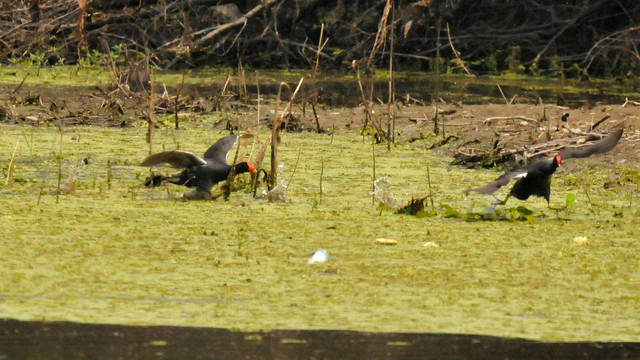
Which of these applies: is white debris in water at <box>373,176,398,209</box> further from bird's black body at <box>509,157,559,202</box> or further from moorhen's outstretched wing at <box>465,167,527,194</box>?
bird's black body at <box>509,157,559,202</box>

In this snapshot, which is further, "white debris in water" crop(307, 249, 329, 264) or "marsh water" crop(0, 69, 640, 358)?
"white debris in water" crop(307, 249, 329, 264)

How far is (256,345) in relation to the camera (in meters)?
3.57

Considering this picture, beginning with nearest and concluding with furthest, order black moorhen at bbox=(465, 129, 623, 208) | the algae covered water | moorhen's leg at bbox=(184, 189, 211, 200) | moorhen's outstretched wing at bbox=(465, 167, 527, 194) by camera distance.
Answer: the algae covered water, moorhen's outstretched wing at bbox=(465, 167, 527, 194), black moorhen at bbox=(465, 129, 623, 208), moorhen's leg at bbox=(184, 189, 211, 200)

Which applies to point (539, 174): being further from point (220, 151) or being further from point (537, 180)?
point (220, 151)

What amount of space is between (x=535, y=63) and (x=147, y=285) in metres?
11.7

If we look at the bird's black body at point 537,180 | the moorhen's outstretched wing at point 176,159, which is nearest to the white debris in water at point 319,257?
the moorhen's outstretched wing at point 176,159

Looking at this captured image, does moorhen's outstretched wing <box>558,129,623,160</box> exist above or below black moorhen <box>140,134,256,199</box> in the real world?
above

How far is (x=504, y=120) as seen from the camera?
366 inches

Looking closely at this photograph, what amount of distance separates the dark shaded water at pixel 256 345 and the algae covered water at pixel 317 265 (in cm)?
9

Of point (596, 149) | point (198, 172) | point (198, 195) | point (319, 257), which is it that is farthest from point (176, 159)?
point (596, 149)

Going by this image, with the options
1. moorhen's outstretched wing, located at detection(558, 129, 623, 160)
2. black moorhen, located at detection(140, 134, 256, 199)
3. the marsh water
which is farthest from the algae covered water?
moorhen's outstretched wing, located at detection(558, 129, 623, 160)

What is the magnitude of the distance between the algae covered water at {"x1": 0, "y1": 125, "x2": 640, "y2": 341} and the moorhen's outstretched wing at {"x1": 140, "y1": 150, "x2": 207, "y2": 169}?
206 mm

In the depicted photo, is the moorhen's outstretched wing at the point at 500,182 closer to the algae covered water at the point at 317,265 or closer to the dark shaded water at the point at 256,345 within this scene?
the algae covered water at the point at 317,265

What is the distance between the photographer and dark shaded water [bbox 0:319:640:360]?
3.46 m
